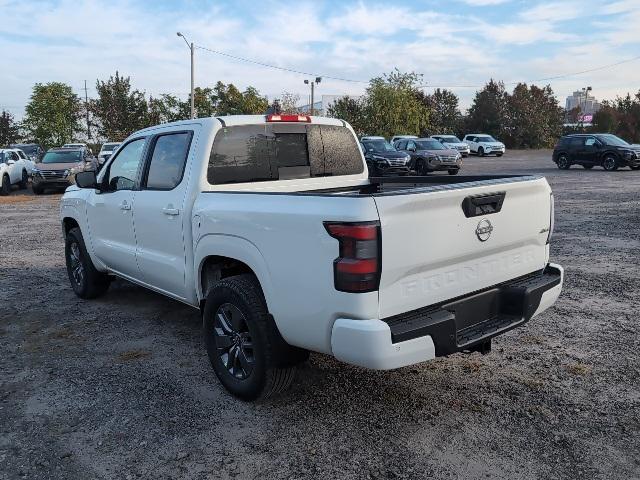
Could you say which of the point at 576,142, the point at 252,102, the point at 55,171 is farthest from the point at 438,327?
A: the point at 252,102

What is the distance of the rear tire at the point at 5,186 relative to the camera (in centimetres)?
2050

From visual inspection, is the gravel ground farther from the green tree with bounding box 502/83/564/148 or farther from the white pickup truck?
the green tree with bounding box 502/83/564/148

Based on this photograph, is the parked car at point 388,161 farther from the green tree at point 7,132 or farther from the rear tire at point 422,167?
the green tree at point 7,132

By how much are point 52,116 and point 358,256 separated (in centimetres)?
4986

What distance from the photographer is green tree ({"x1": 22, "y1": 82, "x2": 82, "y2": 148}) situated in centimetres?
4628

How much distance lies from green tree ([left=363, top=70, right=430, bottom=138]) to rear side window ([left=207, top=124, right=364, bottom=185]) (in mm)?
46470

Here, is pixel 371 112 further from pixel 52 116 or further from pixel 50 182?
pixel 50 182

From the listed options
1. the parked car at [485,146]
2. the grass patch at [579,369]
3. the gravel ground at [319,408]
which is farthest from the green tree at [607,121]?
the grass patch at [579,369]

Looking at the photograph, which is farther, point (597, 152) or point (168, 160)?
point (597, 152)

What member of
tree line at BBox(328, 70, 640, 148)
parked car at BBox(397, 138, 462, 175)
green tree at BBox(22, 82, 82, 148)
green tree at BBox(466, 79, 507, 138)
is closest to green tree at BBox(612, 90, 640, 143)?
tree line at BBox(328, 70, 640, 148)

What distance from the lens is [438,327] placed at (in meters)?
3.03

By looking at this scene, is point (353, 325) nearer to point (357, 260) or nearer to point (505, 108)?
point (357, 260)

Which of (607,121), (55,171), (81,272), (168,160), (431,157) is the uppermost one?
(607,121)

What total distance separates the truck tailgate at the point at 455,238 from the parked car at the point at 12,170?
21.0 metres
